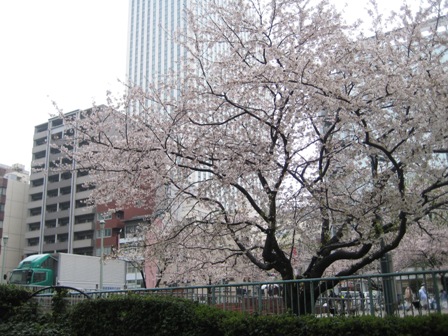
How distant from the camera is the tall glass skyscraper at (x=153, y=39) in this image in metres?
11.6

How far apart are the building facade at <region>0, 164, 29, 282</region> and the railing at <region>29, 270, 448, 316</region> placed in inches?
2603

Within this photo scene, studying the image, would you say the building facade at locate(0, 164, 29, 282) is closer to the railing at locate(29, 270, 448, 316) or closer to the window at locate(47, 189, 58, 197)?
the window at locate(47, 189, 58, 197)

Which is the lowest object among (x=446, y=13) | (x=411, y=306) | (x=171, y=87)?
(x=411, y=306)

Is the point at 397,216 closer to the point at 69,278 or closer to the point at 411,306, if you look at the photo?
the point at 411,306

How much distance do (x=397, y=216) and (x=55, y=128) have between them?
66772mm

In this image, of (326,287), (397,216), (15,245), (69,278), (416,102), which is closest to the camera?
(326,287)

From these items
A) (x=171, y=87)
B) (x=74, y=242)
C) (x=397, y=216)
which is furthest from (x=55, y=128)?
(x=397, y=216)

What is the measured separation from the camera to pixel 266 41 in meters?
9.71

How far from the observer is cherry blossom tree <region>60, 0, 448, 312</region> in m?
8.69

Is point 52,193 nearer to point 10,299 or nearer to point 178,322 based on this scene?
point 10,299

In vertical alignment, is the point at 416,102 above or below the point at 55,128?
below

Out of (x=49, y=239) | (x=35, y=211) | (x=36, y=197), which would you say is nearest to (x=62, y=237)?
(x=49, y=239)

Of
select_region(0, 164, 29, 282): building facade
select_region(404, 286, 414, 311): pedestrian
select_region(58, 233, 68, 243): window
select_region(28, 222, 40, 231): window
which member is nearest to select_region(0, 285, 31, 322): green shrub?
select_region(404, 286, 414, 311): pedestrian

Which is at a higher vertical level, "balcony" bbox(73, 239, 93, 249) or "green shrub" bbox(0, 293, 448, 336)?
"balcony" bbox(73, 239, 93, 249)
